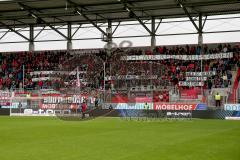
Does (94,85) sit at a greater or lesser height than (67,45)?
lesser

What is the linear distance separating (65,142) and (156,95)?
75.0ft

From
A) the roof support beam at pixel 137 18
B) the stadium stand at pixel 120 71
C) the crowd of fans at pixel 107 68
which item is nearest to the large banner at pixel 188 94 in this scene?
the stadium stand at pixel 120 71

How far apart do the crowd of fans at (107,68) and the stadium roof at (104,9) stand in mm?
3954

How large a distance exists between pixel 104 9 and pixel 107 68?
12.0 m

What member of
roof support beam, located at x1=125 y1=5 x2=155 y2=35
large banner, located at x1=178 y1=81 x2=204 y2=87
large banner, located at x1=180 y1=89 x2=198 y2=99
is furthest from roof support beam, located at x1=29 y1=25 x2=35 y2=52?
large banner, located at x1=180 y1=89 x2=198 y2=99

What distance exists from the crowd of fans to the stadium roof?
13.0ft

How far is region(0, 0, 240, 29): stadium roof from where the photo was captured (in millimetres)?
49888

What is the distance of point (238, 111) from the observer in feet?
136

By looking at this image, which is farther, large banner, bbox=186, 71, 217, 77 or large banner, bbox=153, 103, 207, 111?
large banner, bbox=186, 71, 217, 77

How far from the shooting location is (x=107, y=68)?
142 ft

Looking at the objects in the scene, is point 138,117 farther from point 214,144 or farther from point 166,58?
point 214,144

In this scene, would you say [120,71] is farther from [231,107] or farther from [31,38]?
[31,38]

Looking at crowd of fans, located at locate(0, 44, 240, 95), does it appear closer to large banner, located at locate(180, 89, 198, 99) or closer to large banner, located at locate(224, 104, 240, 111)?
large banner, located at locate(180, 89, 198, 99)

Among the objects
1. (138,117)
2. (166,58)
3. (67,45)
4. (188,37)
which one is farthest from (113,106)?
(67,45)
